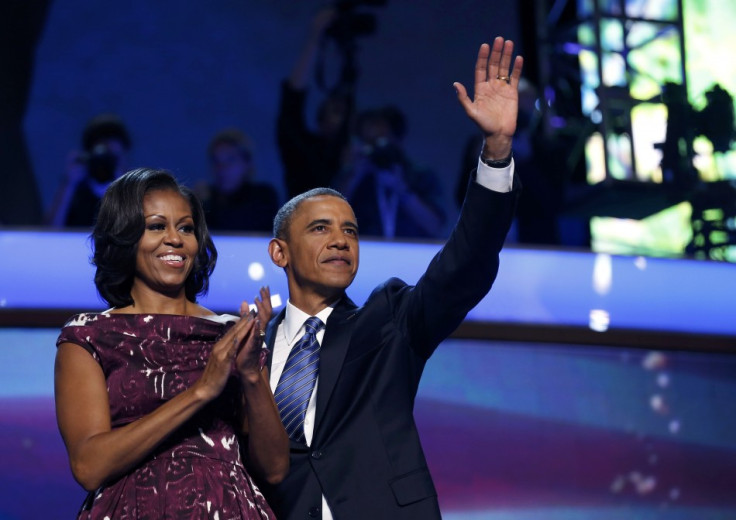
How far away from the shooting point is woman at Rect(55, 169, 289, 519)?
1.38 meters

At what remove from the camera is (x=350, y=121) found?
4.20m

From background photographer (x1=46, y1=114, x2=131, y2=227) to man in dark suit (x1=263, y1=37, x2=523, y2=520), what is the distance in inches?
75.1

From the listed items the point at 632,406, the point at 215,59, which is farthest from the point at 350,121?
the point at 632,406

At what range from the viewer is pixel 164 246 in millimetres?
1560

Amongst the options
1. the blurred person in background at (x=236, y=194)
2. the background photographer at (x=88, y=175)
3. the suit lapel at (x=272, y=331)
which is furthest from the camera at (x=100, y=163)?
the suit lapel at (x=272, y=331)

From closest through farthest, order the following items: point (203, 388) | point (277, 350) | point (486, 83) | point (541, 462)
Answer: point (203, 388)
point (486, 83)
point (277, 350)
point (541, 462)

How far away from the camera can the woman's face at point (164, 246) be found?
156 centimetres

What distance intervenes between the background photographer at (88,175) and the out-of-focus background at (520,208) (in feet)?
0.05

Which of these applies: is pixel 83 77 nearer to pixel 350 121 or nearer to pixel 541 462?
pixel 350 121

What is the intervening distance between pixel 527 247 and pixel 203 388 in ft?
5.55

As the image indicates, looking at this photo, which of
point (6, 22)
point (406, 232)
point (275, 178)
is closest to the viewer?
point (406, 232)

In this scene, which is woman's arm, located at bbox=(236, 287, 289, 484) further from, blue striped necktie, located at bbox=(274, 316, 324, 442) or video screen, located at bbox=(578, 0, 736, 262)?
video screen, located at bbox=(578, 0, 736, 262)

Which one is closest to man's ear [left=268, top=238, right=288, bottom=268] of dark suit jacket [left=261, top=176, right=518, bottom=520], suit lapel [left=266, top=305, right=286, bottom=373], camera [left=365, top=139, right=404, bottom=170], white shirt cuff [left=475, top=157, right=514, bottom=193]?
suit lapel [left=266, top=305, right=286, bottom=373]

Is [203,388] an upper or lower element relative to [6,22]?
lower
